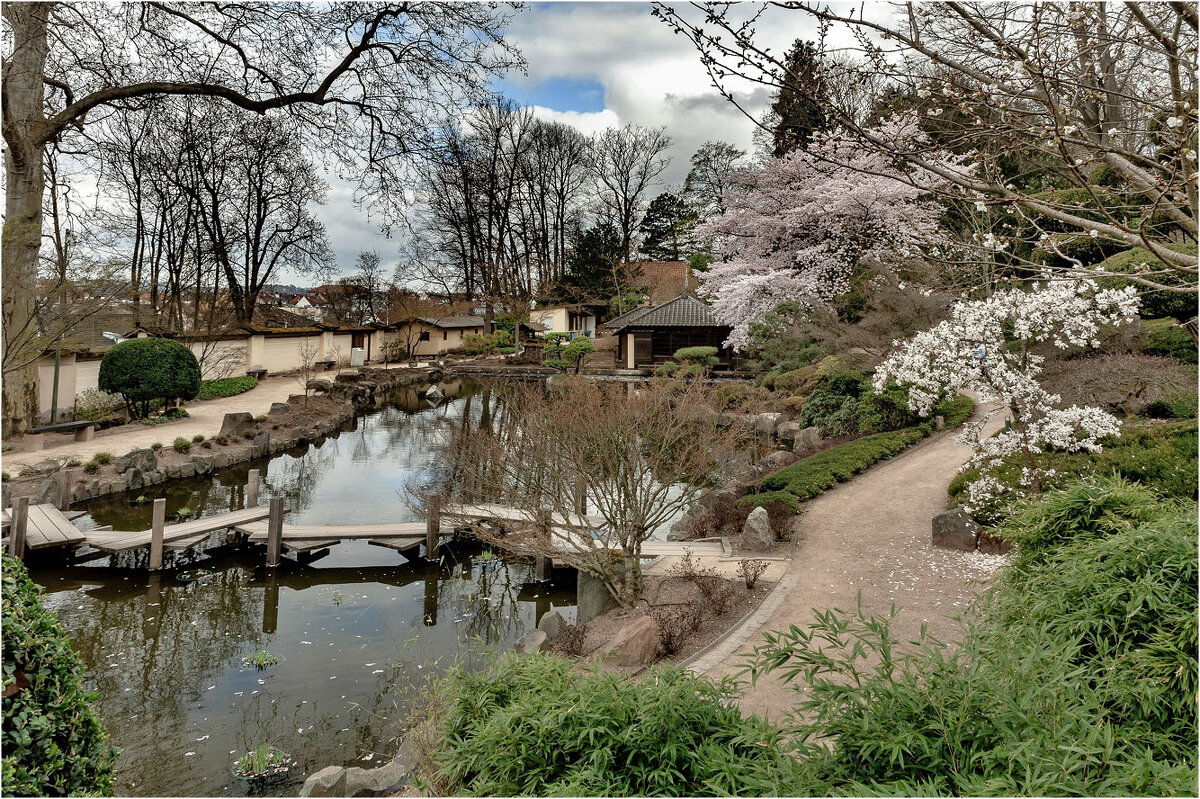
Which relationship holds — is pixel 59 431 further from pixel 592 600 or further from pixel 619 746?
pixel 619 746

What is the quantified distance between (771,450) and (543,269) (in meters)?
30.2

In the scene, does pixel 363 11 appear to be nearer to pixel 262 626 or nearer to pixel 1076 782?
pixel 262 626

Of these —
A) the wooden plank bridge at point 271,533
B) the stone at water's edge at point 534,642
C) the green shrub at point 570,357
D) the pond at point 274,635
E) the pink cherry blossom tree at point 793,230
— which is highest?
the pink cherry blossom tree at point 793,230

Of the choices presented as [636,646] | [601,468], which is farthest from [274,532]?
[636,646]

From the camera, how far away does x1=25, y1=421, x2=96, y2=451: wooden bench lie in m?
12.0

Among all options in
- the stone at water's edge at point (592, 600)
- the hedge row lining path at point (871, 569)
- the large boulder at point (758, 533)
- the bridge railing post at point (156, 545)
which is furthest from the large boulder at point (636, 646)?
the bridge railing post at point (156, 545)

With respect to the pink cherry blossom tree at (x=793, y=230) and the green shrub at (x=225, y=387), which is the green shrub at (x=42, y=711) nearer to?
the pink cherry blossom tree at (x=793, y=230)

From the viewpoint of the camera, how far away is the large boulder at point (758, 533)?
26.7 feet

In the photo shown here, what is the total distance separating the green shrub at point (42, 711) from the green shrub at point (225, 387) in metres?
18.7

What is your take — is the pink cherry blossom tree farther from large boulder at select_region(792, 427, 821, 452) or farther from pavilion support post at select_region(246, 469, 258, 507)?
pavilion support post at select_region(246, 469, 258, 507)

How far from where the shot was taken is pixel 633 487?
6.75m

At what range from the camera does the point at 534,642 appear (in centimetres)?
593

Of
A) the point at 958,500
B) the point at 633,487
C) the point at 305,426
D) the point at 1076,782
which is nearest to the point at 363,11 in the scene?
the point at 633,487

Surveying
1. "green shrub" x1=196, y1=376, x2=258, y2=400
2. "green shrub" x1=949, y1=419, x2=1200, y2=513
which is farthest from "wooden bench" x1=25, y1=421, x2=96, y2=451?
"green shrub" x1=949, y1=419, x2=1200, y2=513
